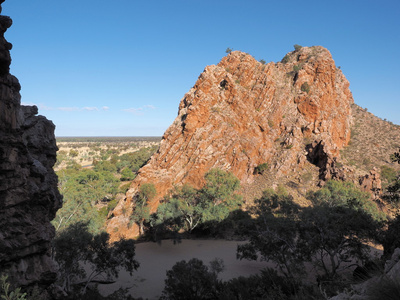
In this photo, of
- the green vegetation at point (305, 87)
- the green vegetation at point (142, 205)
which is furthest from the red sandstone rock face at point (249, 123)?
the green vegetation at point (142, 205)

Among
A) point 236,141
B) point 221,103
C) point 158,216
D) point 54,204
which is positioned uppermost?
point 221,103

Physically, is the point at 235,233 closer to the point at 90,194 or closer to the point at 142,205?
the point at 142,205

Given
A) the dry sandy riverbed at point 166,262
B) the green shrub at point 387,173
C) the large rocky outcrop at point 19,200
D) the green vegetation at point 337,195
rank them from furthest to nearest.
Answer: the green shrub at point 387,173 → the green vegetation at point 337,195 → the dry sandy riverbed at point 166,262 → the large rocky outcrop at point 19,200

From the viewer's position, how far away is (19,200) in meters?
9.50

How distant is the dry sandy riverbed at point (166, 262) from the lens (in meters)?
18.7

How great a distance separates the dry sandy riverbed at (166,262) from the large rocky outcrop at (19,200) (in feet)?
32.7

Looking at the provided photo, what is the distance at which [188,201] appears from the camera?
1244 inches

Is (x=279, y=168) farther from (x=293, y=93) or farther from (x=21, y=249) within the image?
(x=21, y=249)

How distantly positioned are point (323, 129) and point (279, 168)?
14621 millimetres

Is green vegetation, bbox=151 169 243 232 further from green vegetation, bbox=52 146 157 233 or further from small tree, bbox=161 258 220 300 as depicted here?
small tree, bbox=161 258 220 300

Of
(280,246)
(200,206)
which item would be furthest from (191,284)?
(200,206)

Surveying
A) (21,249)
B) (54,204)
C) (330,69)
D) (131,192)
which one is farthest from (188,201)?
(330,69)

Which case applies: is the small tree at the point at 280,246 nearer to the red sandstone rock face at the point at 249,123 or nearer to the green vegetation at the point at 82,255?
the green vegetation at the point at 82,255

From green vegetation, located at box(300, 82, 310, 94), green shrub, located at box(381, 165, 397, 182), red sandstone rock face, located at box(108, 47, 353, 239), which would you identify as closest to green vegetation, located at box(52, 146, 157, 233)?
red sandstone rock face, located at box(108, 47, 353, 239)
